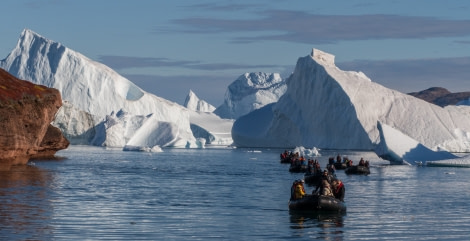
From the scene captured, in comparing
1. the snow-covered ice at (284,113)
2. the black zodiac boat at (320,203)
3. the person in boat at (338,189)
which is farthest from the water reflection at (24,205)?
the snow-covered ice at (284,113)

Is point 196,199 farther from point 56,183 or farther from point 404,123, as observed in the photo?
point 404,123

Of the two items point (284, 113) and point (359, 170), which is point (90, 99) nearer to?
point (284, 113)

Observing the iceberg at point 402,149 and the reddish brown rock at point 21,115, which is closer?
the reddish brown rock at point 21,115

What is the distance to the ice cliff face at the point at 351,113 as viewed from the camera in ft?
339

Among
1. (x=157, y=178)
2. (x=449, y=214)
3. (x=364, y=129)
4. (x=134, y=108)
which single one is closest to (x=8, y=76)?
(x=157, y=178)

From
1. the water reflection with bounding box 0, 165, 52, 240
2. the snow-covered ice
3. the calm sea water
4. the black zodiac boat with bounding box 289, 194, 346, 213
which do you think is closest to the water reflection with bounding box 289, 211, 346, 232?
the calm sea water

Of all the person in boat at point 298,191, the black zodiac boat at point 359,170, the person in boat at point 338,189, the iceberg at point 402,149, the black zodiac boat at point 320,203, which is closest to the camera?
the black zodiac boat at point 320,203

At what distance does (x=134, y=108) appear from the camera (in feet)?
479

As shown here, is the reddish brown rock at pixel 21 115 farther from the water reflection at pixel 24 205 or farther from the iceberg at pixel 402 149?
the iceberg at pixel 402 149

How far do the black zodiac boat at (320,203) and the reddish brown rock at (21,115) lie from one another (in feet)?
71.7

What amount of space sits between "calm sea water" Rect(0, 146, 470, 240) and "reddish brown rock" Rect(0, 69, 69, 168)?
1231 mm

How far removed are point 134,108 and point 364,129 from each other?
53.1 meters

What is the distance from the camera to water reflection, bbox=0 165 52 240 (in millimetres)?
22094

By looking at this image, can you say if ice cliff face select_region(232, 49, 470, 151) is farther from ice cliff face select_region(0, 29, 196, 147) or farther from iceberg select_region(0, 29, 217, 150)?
ice cliff face select_region(0, 29, 196, 147)
